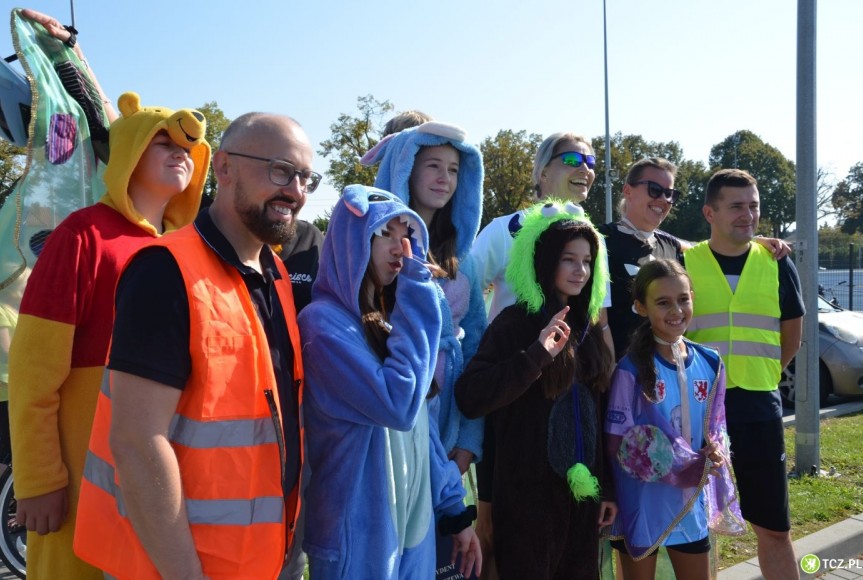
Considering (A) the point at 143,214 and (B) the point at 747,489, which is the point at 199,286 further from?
(B) the point at 747,489

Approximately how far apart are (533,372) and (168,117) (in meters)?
1.64

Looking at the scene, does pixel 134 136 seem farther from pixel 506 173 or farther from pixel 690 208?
pixel 690 208

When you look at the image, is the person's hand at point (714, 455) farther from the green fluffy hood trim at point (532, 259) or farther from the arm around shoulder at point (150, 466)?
the arm around shoulder at point (150, 466)

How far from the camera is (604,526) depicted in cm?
315

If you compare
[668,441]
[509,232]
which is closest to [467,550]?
[668,441]

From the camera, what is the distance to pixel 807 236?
20.8 ft

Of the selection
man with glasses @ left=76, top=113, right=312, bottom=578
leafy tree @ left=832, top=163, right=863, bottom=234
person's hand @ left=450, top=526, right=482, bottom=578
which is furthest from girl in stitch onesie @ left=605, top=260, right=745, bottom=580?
leafy tree @ left=832, top=163, right=863, bottom=234

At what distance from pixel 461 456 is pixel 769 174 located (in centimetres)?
6262

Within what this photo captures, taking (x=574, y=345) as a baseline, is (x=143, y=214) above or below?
above

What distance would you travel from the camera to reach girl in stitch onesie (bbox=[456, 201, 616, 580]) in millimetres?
2812

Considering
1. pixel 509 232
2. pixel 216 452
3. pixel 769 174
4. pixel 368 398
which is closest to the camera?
pixel 216 452

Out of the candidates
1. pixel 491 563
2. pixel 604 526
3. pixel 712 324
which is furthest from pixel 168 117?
pixel 712 324

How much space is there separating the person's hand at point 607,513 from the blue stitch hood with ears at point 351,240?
1.55 m

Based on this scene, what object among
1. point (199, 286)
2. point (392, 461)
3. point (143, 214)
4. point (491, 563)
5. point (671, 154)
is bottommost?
point (491, 563)
